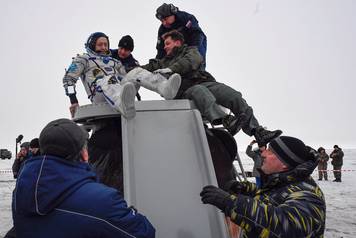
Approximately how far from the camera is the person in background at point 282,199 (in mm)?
1682

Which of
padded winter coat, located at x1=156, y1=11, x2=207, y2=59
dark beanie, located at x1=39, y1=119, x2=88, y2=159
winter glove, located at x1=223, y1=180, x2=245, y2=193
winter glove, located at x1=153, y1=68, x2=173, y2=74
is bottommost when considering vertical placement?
winter glove, located at x1=223, y1=180, x2=245, y2=193

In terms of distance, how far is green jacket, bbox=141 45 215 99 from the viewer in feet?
12.4

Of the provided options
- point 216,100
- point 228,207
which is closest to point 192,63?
point 216,100

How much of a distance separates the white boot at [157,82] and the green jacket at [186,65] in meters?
0.30

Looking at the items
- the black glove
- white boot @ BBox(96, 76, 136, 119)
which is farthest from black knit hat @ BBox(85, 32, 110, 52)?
the black glove

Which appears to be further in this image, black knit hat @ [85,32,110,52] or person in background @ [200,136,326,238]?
black knit hat @ [85,32,110,52]

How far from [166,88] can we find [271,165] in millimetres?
1523

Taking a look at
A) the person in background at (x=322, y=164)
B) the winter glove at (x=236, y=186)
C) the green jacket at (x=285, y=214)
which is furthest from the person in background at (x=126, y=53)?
the person in background at (x=322, y=164)

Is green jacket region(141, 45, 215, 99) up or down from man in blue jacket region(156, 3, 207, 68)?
down

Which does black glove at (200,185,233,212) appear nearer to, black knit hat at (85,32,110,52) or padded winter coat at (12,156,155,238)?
padded winter coat at (12,156,155,238)

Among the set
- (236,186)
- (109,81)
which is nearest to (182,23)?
(109,81)

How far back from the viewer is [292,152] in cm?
203

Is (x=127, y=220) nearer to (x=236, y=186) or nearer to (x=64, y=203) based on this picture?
(x=64, y=203)

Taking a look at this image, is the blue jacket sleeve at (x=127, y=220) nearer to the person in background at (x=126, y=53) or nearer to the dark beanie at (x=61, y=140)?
the dark beanie at (x=61, y=140)
